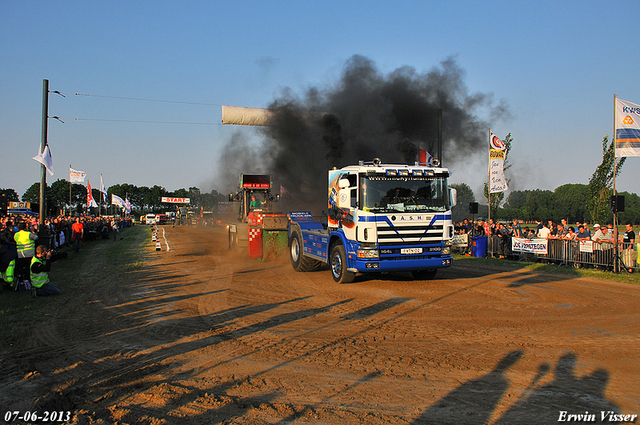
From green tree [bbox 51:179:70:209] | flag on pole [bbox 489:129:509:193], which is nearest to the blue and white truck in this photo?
flag on pole [bbox 489:129:509:193]

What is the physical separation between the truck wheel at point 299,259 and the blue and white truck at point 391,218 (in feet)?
6.91

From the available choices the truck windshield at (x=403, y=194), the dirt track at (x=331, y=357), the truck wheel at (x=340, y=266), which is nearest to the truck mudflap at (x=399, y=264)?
the truck wheel at (x=340, y=266)

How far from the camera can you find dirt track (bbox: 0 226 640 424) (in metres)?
3.99

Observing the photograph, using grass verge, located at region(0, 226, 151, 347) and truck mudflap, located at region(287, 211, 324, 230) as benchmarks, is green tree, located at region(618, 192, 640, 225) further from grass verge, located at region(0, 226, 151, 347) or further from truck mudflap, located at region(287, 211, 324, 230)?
grass verge, located at region(0, 226, 151, 347)

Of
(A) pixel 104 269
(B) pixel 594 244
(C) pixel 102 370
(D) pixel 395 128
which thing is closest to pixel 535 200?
(D) pixel 395 128

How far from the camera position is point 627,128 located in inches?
522

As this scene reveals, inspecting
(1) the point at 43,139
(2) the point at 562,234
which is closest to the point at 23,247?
(1) the point at 43,139

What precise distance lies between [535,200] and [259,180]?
272ft

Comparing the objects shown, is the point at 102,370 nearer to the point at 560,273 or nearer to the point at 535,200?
the point at 560,273

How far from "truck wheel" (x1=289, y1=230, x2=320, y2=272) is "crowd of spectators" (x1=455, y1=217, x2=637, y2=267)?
857 cm

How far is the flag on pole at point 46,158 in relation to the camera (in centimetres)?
Answer: 1486

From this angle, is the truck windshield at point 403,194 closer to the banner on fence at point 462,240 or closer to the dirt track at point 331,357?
the dirt track at point 331,357

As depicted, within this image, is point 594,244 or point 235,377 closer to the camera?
point 235,377

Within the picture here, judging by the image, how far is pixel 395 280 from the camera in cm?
1177
